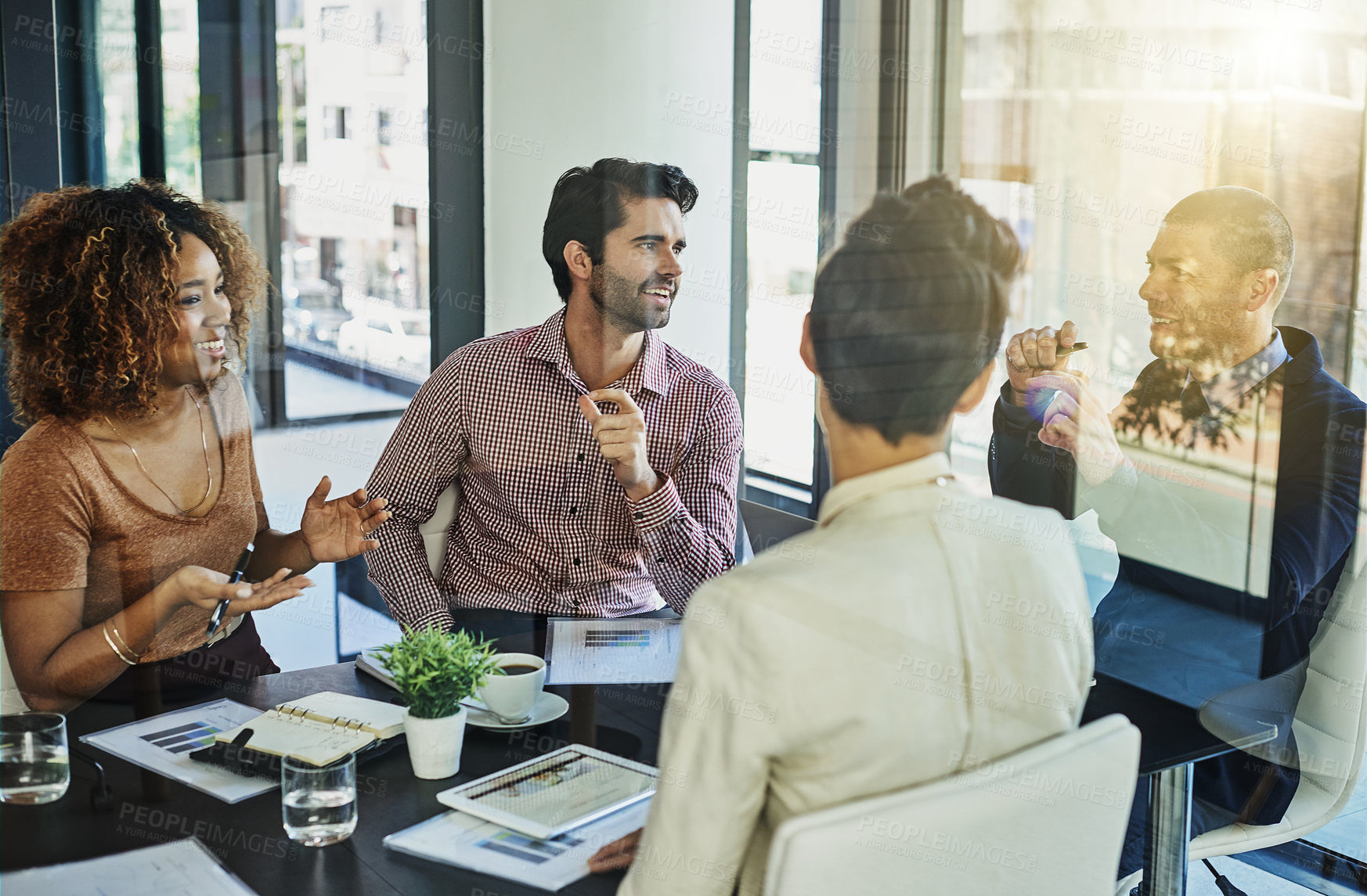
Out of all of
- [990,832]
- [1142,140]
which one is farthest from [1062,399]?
[990,832]

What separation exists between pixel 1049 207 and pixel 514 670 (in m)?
0.94

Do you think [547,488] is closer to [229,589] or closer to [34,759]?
[229,589]

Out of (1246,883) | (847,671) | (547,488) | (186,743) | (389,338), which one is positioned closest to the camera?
(847,671)

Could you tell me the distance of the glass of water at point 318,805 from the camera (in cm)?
99

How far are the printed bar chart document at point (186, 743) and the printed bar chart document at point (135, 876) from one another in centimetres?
9

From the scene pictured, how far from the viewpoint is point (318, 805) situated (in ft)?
3.24

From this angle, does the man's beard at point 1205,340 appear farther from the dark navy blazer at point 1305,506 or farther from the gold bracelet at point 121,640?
the gold bracelet at point 121,640

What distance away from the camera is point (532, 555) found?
1.72 metres

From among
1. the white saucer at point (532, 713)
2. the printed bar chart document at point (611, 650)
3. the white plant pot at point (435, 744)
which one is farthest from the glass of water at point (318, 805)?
the printed bar chart document at point (611, 650)

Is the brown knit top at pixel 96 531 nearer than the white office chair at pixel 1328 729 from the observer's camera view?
Yes

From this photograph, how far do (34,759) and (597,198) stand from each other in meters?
1.04

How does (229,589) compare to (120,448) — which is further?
(229,589)

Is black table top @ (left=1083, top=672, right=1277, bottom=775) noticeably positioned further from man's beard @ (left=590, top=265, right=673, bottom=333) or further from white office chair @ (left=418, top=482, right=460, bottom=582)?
white office chair @ (left=418, top=482, right=460, bottom=582)

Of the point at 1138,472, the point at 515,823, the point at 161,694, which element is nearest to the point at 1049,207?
the point at 1138,472
